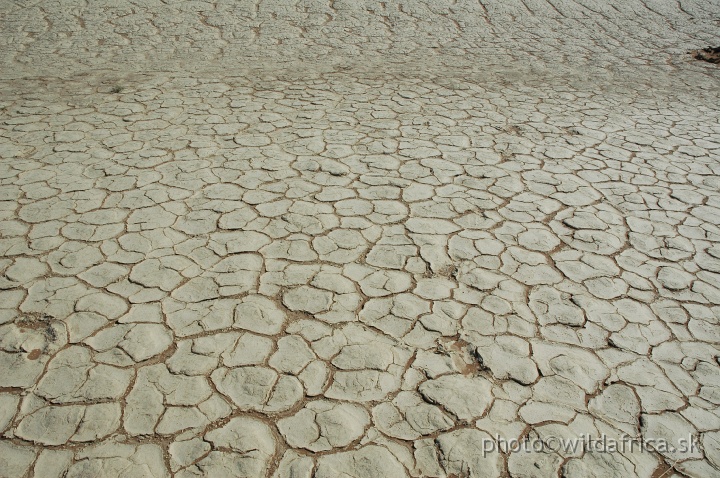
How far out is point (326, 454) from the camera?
1614mm

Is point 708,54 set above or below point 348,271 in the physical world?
above

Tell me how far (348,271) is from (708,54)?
5.47 meters

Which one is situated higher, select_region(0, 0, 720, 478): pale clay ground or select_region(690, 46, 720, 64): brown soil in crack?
select_region(690, 46, 720, 64): brown soil in crack

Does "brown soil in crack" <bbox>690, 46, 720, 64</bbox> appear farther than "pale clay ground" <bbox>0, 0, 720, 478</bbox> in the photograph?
Yes

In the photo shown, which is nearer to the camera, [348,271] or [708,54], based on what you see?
[348,271]

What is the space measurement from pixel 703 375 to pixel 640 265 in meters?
0.66

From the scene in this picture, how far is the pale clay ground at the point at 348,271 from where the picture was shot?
1673 millimetres

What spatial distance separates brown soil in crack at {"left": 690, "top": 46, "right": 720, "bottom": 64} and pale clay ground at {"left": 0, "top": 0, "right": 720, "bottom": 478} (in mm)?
1004

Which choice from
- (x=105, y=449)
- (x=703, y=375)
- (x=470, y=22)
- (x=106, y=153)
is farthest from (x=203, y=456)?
(x=470, y=22)

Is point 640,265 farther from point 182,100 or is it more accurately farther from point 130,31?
point 130,31

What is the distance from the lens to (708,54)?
5828 millimetres

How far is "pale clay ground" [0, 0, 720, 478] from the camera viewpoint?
167cm

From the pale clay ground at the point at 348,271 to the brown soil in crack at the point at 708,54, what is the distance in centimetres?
100

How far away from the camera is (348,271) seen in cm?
237
